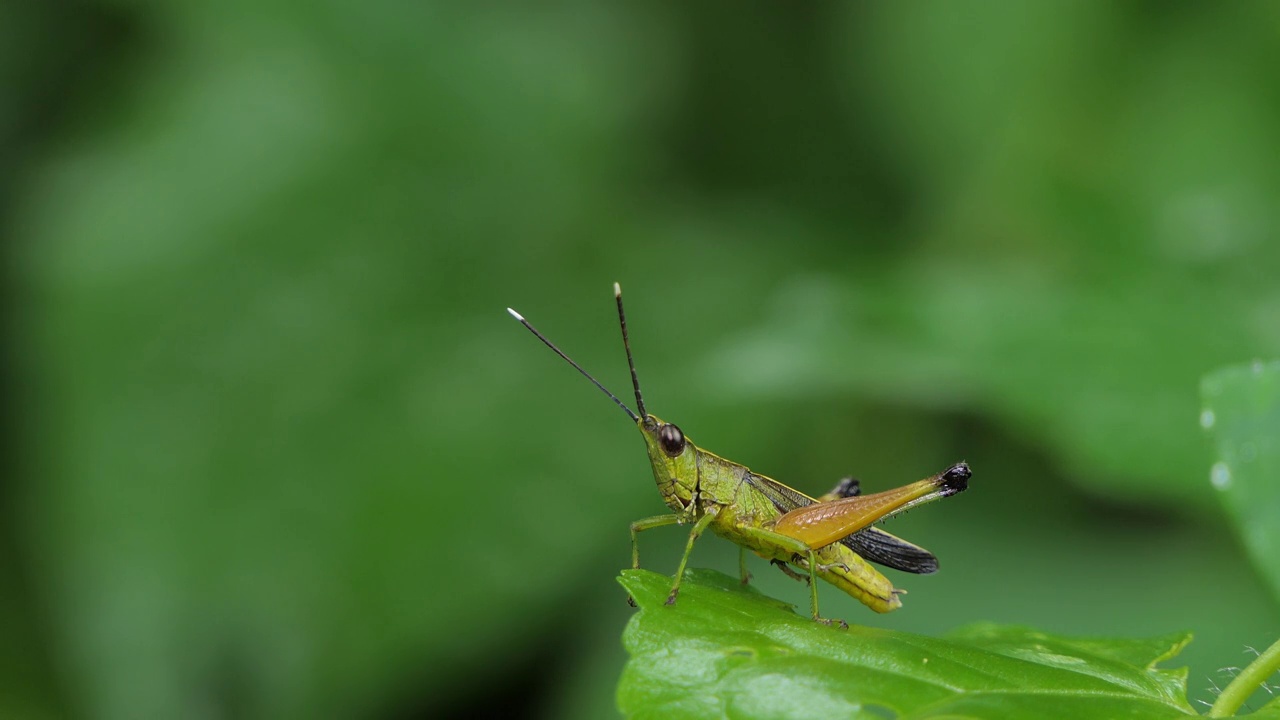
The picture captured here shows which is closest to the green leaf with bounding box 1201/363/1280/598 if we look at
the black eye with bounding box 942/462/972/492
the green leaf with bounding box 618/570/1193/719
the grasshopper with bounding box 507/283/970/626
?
the green leaf with bounding box 618/570/1193/719

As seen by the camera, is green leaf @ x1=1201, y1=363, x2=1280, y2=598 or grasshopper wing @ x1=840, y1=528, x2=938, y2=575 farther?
grasshopper wing @ x1=840, y1=528, x2=938, y2=575

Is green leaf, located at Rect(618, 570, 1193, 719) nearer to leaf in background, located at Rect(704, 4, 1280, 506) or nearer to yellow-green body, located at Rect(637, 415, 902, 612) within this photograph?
yellow-green body, located at Rect(637, 415, 902, 612)

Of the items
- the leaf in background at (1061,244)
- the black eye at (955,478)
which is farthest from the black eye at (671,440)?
the leaf in background at (1061,244)

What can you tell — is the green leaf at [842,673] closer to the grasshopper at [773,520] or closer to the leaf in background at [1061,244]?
the grasshopper at [773,520]

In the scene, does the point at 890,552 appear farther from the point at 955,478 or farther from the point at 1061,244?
the point at 1061,244

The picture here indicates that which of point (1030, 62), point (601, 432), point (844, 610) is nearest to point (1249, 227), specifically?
point (1030, 62)

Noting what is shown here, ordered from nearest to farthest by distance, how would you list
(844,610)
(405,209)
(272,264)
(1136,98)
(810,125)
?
(844,610), (272,264), (405,209), (1136,98), (810,125)

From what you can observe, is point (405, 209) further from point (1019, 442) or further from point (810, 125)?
point (1019, 442)
